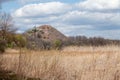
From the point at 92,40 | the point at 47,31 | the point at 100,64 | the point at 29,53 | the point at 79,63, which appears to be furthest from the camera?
the point at 47,31

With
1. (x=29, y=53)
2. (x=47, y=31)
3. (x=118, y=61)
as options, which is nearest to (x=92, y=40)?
(x=47, y=31)

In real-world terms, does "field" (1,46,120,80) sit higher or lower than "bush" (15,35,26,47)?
lower

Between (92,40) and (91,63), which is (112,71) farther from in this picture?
(92,40)

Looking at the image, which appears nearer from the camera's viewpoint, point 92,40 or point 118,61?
point 118,61

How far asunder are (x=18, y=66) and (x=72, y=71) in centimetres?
217

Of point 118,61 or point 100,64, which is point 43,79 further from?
point 118,61

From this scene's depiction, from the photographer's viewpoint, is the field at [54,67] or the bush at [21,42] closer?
the field at [54,67]

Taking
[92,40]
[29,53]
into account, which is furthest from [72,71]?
[92,40]

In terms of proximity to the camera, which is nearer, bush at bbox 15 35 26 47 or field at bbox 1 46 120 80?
field at bbox 1 46 120 80

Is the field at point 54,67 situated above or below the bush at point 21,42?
below

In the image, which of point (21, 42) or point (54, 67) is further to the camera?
point (21, 42)

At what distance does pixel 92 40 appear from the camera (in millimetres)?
38344

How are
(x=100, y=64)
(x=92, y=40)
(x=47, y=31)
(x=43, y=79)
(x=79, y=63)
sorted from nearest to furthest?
(x=43, y=79)
(x=100, y=64)
(x=79, y=63)
(x=92, y=40)
(x=47, y=31)

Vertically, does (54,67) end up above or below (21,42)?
below
